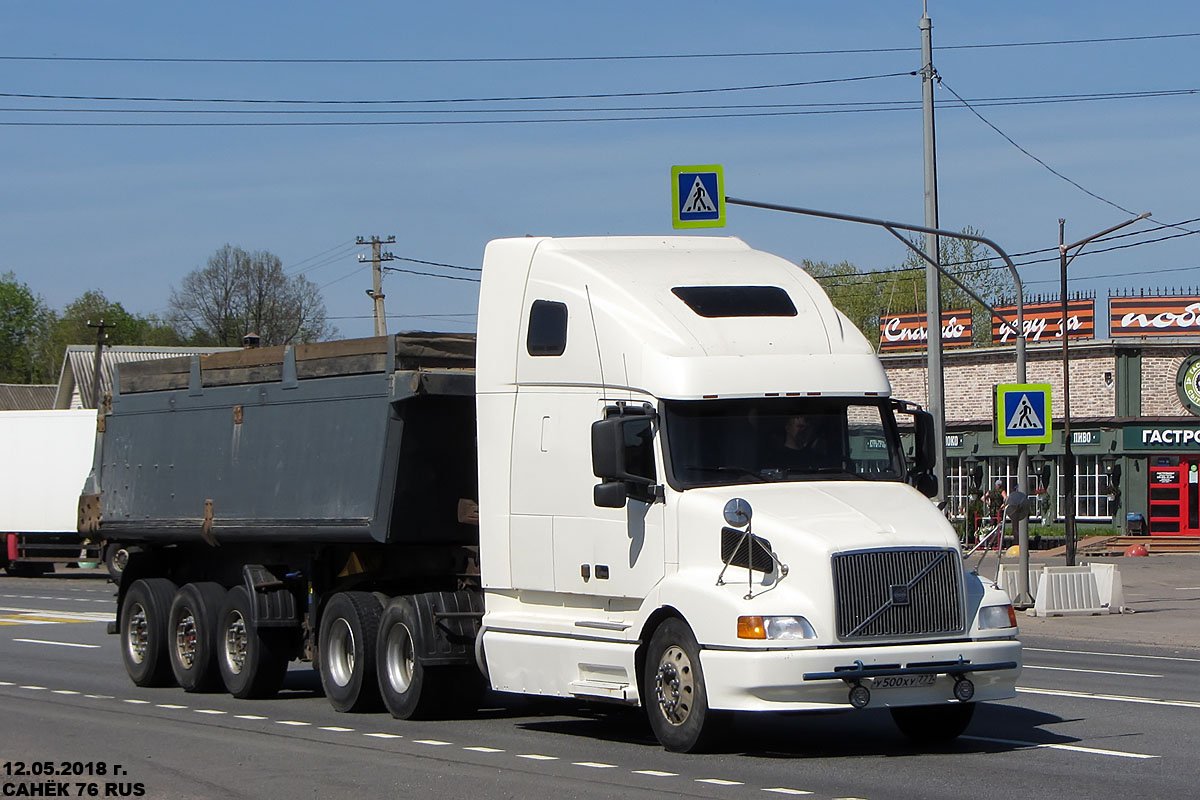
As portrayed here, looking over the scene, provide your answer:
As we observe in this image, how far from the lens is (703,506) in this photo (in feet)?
38.2

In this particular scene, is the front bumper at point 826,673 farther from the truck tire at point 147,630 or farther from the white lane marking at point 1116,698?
the truck tire at point 147,630

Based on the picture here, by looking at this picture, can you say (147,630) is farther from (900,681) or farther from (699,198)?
(699,198)

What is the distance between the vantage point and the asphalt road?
34.2ft

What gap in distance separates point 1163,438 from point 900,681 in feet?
149

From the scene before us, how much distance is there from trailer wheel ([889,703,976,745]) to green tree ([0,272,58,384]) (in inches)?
5452

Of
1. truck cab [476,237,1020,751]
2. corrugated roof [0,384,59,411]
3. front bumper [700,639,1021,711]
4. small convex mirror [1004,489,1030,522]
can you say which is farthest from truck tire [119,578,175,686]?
corrugated roof [0,384,59,411]

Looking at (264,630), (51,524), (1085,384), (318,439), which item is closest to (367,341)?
(318,439)

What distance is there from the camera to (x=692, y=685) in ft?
37.5

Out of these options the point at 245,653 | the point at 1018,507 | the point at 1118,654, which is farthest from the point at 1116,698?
the point at 1018,507

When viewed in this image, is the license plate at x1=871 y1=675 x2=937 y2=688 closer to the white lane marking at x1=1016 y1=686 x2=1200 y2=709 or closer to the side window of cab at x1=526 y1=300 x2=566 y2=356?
the side window of cab at x1=526 y1=300 x2=566 y2=356

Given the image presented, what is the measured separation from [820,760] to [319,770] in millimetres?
3340

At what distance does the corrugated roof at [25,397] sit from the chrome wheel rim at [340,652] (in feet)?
276

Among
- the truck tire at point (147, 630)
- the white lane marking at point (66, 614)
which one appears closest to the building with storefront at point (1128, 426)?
the white lane marking at point (66, 614)

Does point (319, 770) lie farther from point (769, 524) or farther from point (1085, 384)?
point (1085, 384)
